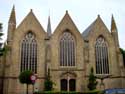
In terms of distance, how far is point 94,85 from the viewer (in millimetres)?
41000

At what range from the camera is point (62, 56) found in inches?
1736

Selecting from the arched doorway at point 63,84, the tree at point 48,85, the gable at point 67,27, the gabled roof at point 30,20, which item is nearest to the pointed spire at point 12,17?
the gabled roof at point 30,20

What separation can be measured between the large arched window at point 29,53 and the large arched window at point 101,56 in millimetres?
11151

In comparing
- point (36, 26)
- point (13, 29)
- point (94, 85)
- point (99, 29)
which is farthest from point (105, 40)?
point (13, 29)

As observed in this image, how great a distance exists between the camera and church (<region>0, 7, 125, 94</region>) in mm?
41875

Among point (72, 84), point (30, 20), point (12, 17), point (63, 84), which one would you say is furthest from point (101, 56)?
point (12, 17)

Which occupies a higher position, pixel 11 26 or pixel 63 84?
pixel 11 26

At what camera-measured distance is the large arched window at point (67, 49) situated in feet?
144

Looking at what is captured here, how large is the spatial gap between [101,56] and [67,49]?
6352 mm

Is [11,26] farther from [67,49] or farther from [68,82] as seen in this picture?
[68,82]

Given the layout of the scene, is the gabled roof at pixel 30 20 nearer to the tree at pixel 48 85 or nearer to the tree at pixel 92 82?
the tree at pixel 48 85

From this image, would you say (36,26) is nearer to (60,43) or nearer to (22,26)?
(22,26)

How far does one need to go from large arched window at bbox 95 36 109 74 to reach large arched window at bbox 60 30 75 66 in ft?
14.7

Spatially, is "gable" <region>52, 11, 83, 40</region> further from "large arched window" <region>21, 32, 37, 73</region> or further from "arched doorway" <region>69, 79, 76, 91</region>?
"arched doorway" <region>69, 79, 76, 91</region>
